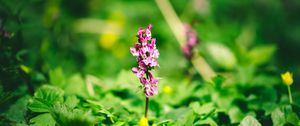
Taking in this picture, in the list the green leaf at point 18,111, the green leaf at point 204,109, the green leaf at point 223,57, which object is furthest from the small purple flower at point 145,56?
the green leaf at point 223,57

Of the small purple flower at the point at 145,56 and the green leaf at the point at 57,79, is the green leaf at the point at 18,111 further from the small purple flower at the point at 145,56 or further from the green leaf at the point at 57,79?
the small purple flower at the point at 145,56

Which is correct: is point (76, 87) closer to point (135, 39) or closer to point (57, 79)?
point (57, 79)

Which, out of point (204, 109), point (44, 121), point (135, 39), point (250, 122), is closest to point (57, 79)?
point (44, 121)

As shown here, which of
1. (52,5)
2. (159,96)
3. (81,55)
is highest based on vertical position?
(52,5)

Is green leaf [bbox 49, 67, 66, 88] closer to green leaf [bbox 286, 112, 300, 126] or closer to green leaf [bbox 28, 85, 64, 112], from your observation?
green leaf [bbox 28, 85, 64, 112]

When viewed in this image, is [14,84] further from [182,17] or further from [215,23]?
[215,23]

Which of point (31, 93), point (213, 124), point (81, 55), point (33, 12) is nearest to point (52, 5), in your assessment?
point (33, 12)
